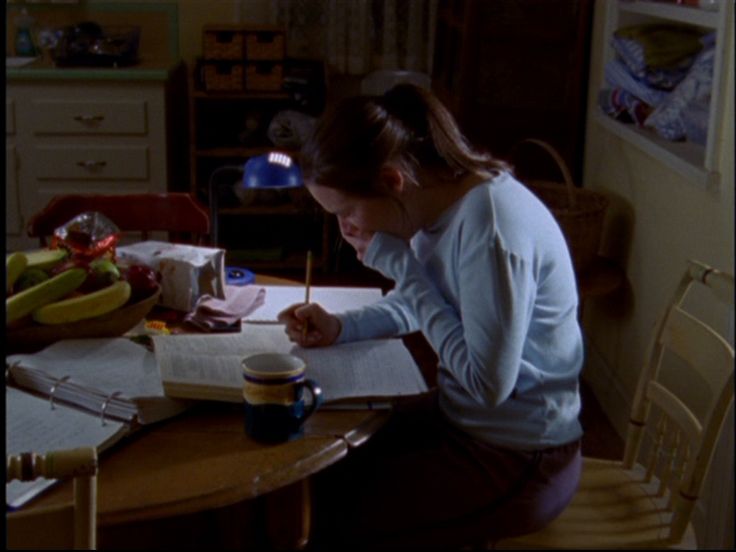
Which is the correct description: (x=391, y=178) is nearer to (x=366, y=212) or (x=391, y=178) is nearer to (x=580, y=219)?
(x=366, y=212)

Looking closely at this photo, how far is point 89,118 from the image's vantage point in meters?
3.72

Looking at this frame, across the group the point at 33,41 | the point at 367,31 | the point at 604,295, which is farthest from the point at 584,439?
the point at 33,41

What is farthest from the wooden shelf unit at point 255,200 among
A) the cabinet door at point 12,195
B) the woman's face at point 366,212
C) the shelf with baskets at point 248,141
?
the woman's face at point 366,212

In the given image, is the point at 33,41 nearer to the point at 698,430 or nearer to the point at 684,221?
the point at 684,221

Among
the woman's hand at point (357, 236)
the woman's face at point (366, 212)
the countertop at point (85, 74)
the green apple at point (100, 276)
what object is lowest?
the green apple at point (100, 276)

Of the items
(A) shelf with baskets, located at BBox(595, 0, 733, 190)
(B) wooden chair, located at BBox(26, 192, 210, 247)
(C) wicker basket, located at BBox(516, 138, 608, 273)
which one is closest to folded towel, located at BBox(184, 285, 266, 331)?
(B) wooden chair, located at BBox(26, 192, 210, 247)

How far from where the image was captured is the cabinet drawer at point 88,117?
3707 mm

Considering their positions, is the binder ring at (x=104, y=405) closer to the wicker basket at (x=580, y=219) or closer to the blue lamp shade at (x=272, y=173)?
the blue lamp shade at (x=272, y=173)

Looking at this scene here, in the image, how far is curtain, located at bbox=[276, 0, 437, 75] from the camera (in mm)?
4051

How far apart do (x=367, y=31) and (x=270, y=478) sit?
311cm

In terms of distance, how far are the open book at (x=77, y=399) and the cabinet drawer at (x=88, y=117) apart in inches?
90.9

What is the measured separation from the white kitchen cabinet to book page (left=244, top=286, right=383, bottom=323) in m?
1.97

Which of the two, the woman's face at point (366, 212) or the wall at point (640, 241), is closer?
the woman's face at point (366, 212)

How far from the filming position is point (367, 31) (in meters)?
4.08
